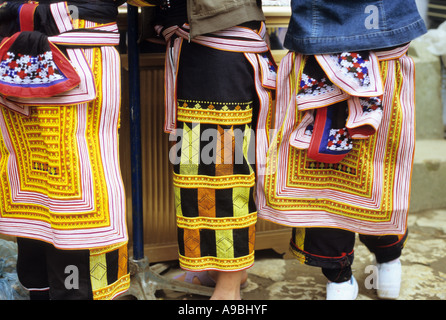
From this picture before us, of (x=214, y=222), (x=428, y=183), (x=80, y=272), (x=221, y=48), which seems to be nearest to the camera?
(x=80, y=272)

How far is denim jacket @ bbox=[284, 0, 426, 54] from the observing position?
1676mm

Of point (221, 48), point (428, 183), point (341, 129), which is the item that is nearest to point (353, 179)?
point (341, 129)

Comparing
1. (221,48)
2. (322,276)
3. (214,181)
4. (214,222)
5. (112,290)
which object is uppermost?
(221,48)

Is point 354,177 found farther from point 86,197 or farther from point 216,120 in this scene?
point 86,197

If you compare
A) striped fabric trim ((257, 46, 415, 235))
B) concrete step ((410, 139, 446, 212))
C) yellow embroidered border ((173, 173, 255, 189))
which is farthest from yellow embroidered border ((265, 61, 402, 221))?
concrete step ((410, 139, 446, 212))

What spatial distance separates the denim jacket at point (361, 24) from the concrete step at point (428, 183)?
5.60ft

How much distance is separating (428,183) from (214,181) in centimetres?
194

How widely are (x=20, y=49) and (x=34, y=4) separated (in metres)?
0.14

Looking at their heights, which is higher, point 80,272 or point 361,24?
point 361,24

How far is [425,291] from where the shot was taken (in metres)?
2.24

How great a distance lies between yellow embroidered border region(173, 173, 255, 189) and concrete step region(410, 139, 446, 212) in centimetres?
176

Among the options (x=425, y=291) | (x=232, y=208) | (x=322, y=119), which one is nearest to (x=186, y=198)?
(x=232, y=208)

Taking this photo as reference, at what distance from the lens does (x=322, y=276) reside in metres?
2.38

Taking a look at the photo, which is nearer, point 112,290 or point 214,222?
point 112,290
